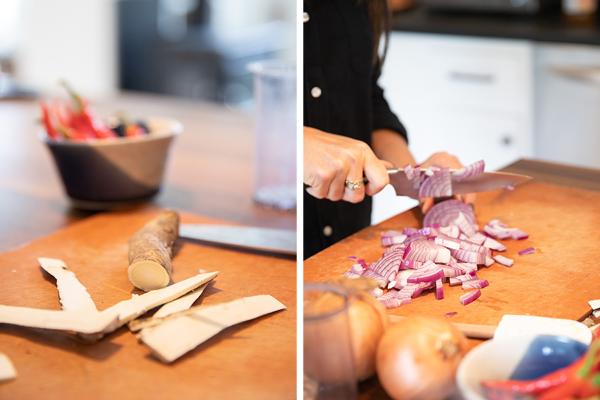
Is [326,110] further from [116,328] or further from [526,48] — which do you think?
[526,48]

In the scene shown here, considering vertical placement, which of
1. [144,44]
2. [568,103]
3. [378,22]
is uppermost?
[378,22]

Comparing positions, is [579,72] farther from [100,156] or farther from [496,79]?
[100,156]

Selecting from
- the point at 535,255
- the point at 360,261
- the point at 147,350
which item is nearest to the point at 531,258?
the point at 535,255

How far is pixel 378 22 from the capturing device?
1.25 meters

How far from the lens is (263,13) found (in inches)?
200

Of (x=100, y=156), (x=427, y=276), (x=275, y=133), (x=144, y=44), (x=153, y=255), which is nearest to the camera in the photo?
(x=427, y=276)

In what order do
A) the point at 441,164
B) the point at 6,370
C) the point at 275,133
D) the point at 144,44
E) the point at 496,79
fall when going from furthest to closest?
the point at 144,44, the point at 496,79, the point at 275,133, the point at 441,164, the point at 6,370

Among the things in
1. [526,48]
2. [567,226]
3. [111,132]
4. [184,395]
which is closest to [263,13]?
[526,48]

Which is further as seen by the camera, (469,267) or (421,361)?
(469,267)

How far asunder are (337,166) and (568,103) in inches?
71.2

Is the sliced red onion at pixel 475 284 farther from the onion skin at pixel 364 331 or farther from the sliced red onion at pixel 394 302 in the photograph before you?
the onion skin at pixel 364 331

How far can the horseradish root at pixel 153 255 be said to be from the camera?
1.07 m

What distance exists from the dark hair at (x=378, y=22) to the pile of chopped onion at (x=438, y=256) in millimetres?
240

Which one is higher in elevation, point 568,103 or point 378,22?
point 378,22
